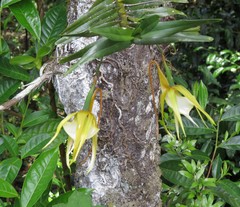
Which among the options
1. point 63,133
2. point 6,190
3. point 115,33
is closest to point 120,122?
point 63,133

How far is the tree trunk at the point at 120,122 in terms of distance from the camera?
82cm

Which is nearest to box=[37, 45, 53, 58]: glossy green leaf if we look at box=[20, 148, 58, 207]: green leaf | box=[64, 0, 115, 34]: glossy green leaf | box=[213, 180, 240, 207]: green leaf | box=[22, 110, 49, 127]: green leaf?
box=[22, 110, 49, 127]: green leaf

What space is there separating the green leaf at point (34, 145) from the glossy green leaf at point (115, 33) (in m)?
0.41

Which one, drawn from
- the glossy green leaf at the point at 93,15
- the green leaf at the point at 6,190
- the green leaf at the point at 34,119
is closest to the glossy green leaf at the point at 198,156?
the green leaf at the point at 34,119

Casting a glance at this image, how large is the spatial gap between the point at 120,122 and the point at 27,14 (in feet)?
0.96

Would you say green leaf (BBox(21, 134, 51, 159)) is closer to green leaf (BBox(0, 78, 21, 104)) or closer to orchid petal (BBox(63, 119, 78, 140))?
green leaf (BBox(0, 78, 21, 104))

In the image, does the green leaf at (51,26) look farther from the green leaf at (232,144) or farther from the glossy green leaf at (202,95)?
the green leaf at (232,144)

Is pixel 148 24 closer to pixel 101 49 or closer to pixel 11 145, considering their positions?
pixel 101 49

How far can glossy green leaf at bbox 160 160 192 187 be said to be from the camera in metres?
1.02

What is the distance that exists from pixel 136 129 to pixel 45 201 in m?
0.23

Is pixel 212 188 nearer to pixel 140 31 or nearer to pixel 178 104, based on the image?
pixel 178 104

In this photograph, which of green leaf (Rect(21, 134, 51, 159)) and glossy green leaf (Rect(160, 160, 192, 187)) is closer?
green leaf (Rect(21, 134, 51, 159))

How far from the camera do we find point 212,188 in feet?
3.42

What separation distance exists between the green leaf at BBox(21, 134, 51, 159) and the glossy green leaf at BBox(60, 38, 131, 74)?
358mm
